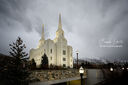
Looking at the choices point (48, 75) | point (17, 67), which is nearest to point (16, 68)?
point (17, 67)

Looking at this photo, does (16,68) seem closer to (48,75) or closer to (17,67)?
(17,67)

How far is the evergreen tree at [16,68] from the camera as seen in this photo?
19.9ft

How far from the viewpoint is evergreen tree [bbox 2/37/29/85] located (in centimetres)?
607

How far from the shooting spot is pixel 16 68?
6.26 metres

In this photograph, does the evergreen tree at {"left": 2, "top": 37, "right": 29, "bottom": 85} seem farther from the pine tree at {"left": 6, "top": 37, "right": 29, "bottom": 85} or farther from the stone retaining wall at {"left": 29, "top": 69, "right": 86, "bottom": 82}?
the stone retaining wall at {"left": 29, "top": 69, "right": 86, "bottom": 82}

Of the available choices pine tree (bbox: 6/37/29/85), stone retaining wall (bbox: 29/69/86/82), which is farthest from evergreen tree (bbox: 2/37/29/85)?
stone retaining wall (bbox: 29/69/86/82)

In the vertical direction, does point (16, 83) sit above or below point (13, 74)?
below

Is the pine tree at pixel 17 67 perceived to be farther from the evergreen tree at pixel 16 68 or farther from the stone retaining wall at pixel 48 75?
the stone retaining wall at pixel 48 75

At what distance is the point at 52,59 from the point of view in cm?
3562

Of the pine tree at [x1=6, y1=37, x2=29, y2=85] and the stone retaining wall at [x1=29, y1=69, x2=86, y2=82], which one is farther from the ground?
the pine tree at [x1=6, y1=37, x2=29, y2=85]

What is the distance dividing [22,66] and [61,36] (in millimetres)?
32963

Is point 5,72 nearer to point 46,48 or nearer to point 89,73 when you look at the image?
point 89,73

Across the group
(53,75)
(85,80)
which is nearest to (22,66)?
(53,75)

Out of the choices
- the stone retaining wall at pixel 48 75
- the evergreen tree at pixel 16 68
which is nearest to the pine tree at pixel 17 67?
the evergreen tree at pixel 16 68
